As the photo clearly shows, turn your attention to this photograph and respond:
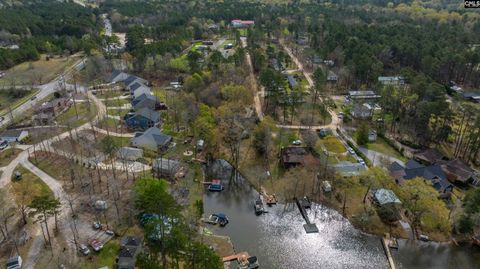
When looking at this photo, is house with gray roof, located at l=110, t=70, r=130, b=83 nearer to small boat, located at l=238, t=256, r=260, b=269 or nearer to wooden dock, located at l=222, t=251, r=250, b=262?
wooden dock, located at l=222, t=251, r=250, b=262

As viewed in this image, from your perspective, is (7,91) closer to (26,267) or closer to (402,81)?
(26,267)

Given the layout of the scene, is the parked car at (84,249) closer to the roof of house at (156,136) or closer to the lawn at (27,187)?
the lawn at (27,187)

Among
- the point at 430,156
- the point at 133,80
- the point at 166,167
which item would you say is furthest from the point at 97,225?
the point at 133,80

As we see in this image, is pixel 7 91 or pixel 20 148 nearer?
pixel 20 148

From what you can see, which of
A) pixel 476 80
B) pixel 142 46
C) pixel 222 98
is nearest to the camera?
pixel 222 98

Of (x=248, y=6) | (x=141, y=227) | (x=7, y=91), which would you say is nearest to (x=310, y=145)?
(x=141, y=227)

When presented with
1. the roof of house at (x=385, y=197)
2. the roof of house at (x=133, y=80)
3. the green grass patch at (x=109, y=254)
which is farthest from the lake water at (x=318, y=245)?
the roof of house at (x=133, y=80)

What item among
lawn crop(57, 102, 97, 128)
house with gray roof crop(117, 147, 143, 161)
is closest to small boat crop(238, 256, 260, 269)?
house with gray roof crop(117, 147, 143, 161)
